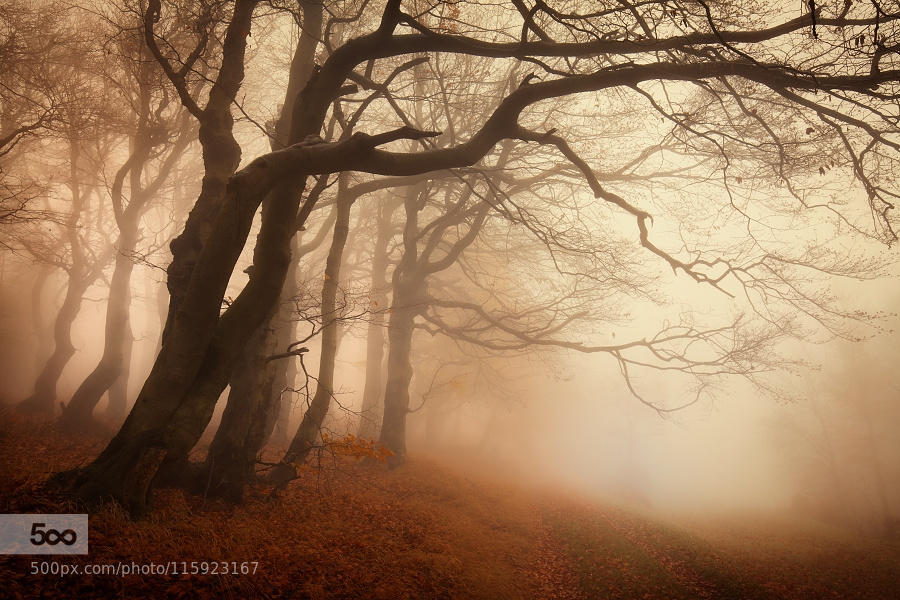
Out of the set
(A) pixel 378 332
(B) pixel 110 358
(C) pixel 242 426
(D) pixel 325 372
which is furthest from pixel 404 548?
(A) pixel 378 332

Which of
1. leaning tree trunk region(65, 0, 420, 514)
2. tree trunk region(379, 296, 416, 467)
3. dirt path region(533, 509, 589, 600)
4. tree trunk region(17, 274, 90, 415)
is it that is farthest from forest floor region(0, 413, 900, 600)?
tree trunk region(17, 274, 90, 415)

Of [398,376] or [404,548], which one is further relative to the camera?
[398,376]

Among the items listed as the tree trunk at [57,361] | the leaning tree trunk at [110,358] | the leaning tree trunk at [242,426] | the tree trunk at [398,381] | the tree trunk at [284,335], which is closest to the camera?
the leaning tree trunk at [242,426]

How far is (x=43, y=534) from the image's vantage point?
11.2 feet

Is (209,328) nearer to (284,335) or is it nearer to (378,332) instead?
(284,335)

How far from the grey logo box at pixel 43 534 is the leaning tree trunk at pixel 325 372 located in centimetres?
320

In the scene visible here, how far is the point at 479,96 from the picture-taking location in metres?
9.95

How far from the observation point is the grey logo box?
322 cm

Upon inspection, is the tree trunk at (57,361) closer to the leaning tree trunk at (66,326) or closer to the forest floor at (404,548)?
the leaning tree trunk at (66,326)

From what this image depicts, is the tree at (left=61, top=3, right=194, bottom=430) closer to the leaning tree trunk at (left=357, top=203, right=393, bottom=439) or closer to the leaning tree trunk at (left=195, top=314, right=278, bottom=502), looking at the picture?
the leaning tree trunk at (left=195, top=314, right=278, bottom=502)

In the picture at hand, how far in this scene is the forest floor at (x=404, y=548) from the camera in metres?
3.59

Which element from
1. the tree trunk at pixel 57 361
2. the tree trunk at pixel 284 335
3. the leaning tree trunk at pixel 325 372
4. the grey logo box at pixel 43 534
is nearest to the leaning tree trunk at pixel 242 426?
the tree trunk at pixel 284 335

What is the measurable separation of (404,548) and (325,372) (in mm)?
3582

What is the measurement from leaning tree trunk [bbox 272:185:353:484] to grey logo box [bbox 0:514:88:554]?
10.5 ft
